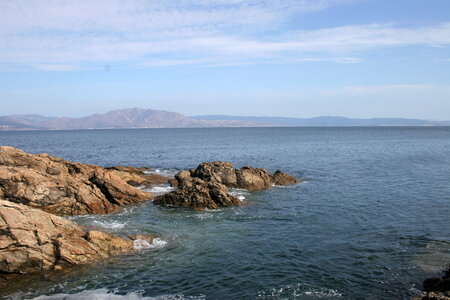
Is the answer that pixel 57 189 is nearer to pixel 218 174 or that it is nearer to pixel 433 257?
pixel 218 174

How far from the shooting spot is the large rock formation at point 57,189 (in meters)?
32.2

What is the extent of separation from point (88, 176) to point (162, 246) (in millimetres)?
21296

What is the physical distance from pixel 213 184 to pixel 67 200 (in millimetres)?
14591

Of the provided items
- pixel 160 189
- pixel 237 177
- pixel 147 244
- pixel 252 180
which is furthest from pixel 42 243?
pixel 252 180

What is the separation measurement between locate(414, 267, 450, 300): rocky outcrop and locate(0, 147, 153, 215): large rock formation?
2728cm

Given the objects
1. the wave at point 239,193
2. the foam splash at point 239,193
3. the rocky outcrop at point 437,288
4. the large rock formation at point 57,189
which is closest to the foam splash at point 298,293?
the rocky outcrop at point 437,288

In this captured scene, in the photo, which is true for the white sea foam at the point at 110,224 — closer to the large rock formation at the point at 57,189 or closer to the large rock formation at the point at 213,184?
the large rock formation at the point at 57,189

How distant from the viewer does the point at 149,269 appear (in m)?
21.5

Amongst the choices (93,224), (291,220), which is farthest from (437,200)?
(93,224)

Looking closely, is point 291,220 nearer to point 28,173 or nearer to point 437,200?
point 437,200

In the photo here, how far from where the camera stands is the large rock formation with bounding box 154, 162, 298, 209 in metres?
37.1

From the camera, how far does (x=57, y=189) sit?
111 feet

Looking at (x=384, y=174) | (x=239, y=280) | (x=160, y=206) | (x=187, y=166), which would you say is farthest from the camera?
(x=187, y=166)

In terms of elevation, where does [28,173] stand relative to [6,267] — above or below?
above
